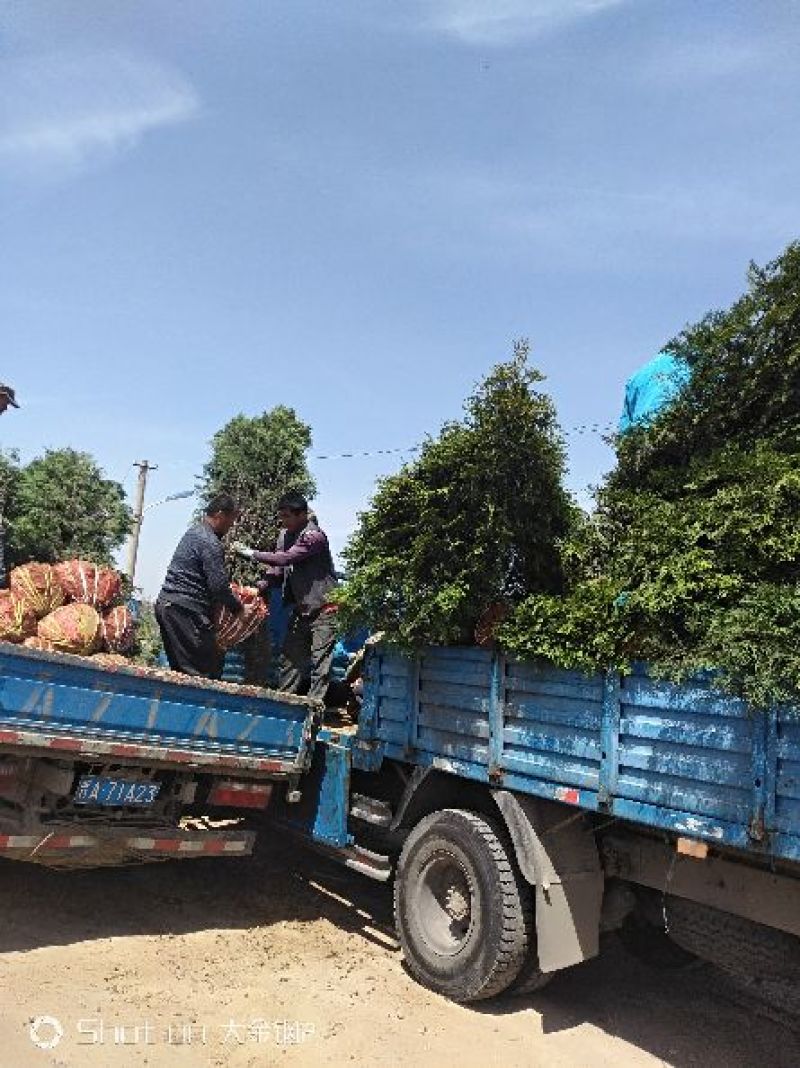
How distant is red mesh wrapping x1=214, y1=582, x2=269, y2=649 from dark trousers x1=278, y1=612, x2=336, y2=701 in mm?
248

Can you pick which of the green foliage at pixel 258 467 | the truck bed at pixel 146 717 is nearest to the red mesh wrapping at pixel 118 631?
the truck bed at pixel 146 717

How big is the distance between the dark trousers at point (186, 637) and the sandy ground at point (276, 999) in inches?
58.7

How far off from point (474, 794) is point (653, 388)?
264 cm

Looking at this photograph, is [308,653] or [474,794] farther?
[308,653]

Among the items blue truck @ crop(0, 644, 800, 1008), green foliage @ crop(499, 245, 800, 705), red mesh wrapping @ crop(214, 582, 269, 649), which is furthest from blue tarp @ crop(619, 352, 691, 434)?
red mesh wrapping @ crop(214, 582, 269, 649)

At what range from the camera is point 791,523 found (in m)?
3.88

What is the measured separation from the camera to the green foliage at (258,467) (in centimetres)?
1084

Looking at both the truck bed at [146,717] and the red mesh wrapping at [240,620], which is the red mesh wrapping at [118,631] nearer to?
the red mesh wrapping at [240,620]

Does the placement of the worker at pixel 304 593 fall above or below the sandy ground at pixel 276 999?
above

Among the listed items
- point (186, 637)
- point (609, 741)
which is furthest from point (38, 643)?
point (609, 741)

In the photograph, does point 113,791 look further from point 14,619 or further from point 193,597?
point 193,597

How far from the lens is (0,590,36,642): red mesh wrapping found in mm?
5484

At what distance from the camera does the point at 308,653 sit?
6.56 metres

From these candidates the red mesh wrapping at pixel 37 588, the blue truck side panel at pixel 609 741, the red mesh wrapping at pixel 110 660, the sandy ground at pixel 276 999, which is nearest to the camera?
the blue truck side panel at pixel 609 741
